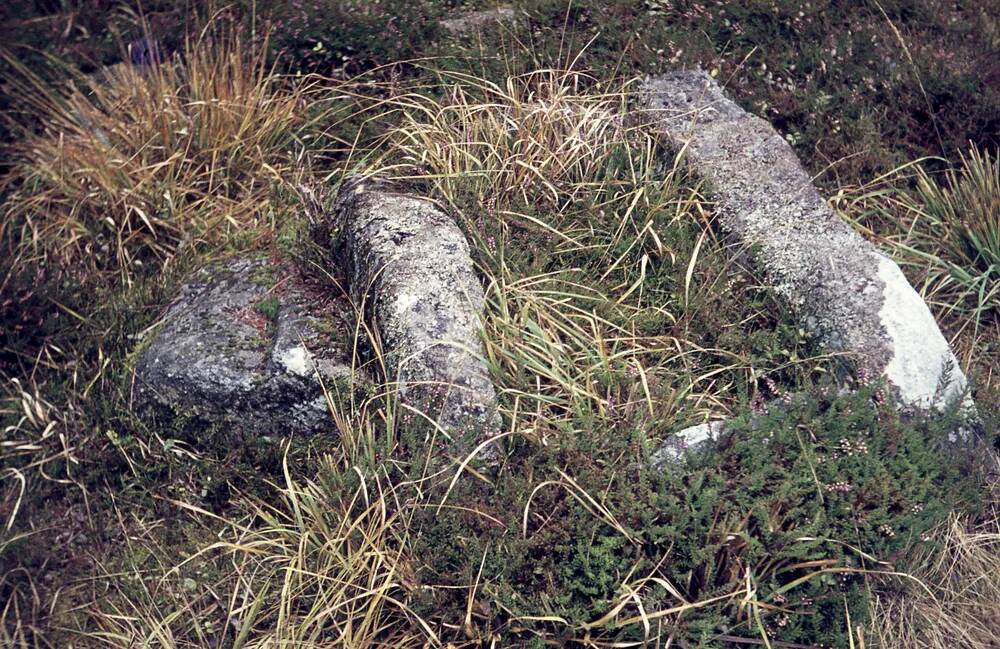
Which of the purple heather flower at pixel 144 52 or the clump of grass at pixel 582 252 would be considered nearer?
the clump of grass at pixel 582 252

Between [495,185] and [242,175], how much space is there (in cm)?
143

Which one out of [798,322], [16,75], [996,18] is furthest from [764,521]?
[16,75]

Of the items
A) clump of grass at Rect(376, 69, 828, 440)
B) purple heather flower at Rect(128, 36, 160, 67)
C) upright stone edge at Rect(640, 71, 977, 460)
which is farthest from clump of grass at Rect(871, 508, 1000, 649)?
purple heather flower at Rect(128, 36, 160, 67)

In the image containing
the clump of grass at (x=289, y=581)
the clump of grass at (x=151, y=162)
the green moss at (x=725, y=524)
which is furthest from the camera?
the clump of grass at (x=151, y=162)

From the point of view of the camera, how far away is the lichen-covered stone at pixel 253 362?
12.1ft

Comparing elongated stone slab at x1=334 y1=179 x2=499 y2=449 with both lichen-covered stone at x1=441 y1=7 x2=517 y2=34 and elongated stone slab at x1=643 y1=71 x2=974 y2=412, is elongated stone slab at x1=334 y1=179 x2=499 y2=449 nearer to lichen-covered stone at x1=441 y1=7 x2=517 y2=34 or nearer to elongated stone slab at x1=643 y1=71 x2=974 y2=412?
elongated stone slab at x1=643 y1=71 x2=974 y2=412

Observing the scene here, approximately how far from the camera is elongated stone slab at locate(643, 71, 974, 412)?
3.52 meters

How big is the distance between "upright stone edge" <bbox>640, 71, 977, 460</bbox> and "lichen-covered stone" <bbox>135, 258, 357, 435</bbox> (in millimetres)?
1538

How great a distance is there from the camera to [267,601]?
10.9 ft

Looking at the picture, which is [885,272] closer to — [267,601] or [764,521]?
[764,521]

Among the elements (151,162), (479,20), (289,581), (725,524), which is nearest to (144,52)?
(151,162)

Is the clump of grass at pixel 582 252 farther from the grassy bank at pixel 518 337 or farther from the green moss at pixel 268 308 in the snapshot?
the green moss at pixel 268 308

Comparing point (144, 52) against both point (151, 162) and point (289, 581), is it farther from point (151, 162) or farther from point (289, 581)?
point (289, 581)

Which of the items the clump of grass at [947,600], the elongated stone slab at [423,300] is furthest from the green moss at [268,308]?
the clump of grass at [947,600]
